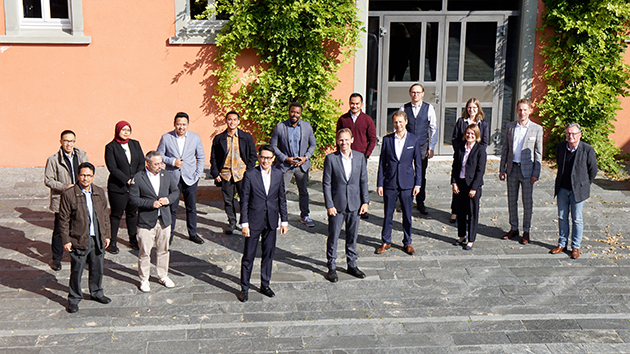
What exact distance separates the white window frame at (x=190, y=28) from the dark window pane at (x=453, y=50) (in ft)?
15.1

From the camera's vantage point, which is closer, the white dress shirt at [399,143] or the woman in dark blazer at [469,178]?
the white dress shirt at [399,143]

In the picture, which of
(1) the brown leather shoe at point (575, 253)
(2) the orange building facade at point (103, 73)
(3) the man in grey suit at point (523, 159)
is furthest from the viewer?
(2) the orange building facade at point (103, 73)

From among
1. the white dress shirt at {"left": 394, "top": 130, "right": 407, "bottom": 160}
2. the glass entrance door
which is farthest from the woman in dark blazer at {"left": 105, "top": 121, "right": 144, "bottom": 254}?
the glass entrance door

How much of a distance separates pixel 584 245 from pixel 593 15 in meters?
5.63

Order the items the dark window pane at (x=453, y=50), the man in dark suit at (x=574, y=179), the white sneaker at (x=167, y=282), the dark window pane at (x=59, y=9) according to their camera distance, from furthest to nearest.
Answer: the dark window pane at (x=453, y=50) < the dark window pane at (x=59, y=9) < the man in dark suit at (x=574, y=179) < the white sneaker at (x=167, y=282)

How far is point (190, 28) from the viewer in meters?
13.0

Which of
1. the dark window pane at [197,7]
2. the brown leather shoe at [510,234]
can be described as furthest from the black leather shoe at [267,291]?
the dark window pane at [197,7]

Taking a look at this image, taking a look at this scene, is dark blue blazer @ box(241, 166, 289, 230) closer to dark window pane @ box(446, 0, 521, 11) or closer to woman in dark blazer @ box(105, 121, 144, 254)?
woman in dark blazer @ box(105, 121, 144, 254)

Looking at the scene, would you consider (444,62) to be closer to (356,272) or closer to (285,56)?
(285,56)

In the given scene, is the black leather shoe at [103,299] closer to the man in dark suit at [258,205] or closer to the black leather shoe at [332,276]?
the man in dark suit at [258,205]

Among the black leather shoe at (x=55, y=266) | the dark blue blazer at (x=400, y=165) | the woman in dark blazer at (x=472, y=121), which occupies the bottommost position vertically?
the black leather shoe at (x=55, y=266)

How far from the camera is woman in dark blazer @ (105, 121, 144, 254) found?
897 centimetres

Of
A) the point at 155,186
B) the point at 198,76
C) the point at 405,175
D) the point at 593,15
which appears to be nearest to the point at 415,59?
the point at 593,15

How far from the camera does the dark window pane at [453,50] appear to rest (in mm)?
13680
